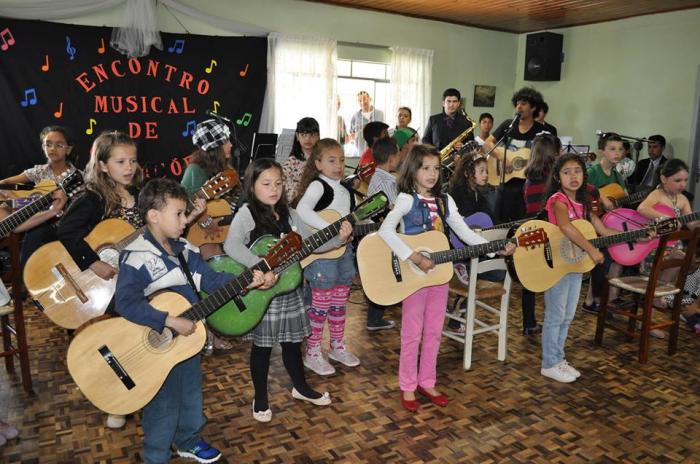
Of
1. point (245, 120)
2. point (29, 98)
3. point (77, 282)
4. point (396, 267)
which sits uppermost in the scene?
point (29, 98)

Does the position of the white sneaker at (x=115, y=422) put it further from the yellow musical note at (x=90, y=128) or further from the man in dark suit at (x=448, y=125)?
the man in dark suit at (x=448, y=125)

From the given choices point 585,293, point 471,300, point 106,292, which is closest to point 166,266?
point 106,292

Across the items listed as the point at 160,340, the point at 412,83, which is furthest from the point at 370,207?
the point at 412,83

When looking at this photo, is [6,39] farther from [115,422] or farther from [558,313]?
[558,313]

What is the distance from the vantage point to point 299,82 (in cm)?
737

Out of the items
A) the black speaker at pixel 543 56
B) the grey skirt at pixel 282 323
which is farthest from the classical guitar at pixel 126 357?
the black speaker at pixel 543 56

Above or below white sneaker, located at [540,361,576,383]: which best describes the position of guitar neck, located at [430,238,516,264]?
above

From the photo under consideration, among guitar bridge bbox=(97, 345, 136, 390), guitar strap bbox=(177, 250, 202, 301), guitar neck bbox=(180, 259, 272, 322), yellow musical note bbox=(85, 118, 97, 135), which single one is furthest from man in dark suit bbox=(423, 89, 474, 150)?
guitar bridge bbox=(97, 345, 136, 390)

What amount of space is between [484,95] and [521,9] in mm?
1768

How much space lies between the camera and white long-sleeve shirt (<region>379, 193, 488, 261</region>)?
2830mm

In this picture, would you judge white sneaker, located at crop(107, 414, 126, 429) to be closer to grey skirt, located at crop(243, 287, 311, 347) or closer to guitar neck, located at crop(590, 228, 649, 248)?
grey skirt, located at crop(243, 287, 311, 347)

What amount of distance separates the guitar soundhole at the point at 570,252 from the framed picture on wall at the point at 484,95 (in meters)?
6.18

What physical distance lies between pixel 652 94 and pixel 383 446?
721 cm

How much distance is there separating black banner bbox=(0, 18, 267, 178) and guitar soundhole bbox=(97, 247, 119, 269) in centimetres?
382
